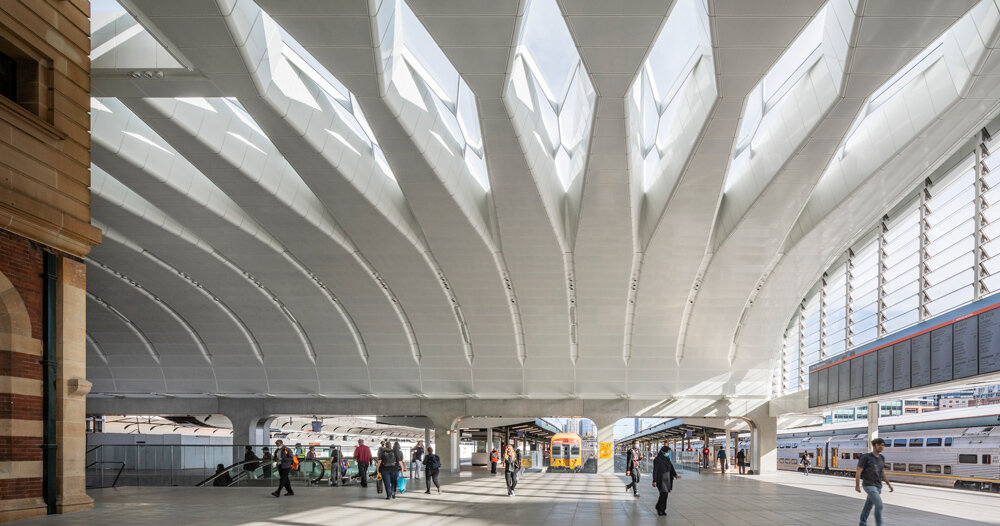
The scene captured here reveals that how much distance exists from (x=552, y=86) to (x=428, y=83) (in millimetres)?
3380

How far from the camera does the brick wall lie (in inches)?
496

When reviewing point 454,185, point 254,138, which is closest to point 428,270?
point 454,185

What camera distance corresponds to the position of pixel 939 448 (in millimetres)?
28938

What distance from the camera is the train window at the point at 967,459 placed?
86.7ft

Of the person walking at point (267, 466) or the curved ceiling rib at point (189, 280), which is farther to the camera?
the curved ceiling rib at point (189, 280)

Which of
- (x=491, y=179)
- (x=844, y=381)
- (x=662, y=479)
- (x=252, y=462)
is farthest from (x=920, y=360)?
(x=252, y=462)

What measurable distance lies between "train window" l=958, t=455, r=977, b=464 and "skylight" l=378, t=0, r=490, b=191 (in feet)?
61.4

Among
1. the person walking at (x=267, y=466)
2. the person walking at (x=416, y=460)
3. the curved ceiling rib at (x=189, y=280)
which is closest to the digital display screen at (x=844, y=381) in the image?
the person walking at (x=416, y=460)

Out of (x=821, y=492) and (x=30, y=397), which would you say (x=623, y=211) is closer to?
(x=821, y=492)

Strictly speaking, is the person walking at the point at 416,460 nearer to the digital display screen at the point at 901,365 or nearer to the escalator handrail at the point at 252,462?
the escalator handrail at the point at 252,462

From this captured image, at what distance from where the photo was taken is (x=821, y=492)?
23.8 meters

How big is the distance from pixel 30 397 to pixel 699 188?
17123mm

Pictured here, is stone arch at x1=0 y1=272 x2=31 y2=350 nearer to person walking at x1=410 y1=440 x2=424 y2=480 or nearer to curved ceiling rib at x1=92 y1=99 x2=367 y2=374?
curved ceiling rib at x1=92 y1=99 x2=367 y2=374

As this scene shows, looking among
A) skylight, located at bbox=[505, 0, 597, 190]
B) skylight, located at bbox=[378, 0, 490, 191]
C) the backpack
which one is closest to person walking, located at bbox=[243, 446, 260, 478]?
the backpack
